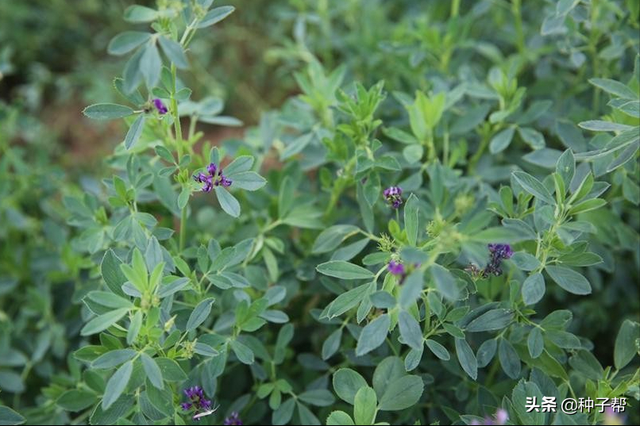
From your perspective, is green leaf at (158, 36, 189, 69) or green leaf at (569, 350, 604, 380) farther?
green leaf at (569, 350, 604, 380)

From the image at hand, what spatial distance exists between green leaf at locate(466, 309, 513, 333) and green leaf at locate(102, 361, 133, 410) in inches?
22.0

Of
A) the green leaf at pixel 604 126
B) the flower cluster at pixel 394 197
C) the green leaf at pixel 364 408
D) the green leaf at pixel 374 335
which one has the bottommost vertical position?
the green leaf at pixel 364 408

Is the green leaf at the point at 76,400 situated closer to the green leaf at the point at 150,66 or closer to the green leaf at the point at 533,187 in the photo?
the green leaf at the point at 150,66

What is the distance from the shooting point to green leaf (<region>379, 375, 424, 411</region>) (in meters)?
1.14

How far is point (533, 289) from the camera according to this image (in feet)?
3.59

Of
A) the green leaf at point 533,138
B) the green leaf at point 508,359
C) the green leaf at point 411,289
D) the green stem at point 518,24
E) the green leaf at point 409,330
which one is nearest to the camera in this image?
the green leaf at point 411,289

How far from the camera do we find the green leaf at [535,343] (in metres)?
1.15

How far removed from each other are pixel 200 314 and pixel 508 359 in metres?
0.55

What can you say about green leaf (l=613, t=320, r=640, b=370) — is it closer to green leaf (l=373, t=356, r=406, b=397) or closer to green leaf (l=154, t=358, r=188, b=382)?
green leaf (l=373, t=356, r=406, b=397)

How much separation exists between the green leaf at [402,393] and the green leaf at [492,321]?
5.1 inches

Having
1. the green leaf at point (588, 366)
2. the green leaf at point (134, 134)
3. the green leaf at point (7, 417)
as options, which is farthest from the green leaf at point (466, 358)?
the green leaf at point (7, 417)

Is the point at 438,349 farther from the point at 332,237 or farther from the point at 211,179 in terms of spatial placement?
the point at 211,179

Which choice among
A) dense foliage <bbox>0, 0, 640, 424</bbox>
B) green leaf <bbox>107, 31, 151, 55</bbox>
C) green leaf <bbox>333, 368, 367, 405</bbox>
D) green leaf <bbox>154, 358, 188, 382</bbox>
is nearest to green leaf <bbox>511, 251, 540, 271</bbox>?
dense foliage <bbox>0, 0, 640, 424</bbox>

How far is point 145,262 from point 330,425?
41 centimetres
